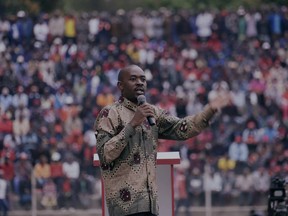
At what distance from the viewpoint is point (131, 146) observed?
7.05 m

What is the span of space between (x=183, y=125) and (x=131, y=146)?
1.31 feet

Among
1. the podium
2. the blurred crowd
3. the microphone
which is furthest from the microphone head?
the blurred crowd

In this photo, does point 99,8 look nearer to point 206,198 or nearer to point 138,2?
point 138,2

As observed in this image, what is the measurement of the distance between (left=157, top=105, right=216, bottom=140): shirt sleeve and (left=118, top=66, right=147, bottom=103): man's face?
0.26 m

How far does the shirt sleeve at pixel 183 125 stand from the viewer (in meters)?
7.11

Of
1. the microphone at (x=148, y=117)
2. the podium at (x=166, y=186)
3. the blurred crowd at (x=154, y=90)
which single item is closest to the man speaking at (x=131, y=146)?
the microphone at (x=148, y=117)

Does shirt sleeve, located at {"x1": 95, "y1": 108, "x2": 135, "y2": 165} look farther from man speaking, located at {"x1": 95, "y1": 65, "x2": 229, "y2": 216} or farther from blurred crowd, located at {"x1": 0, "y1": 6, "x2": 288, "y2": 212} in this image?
blurred crowd, located at {"x1": 0, "y1": 6, "x2": 288, "y2": 212}

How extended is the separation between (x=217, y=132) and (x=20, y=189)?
5.68 m

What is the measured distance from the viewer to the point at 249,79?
24.8 metres

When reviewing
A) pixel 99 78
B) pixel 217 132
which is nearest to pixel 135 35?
pixel 99 78

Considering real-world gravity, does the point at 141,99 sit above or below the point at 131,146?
above

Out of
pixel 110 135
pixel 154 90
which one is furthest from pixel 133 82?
pixel 154 90

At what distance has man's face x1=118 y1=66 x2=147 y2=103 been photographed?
7121 mm

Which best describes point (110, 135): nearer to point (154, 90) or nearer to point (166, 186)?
point (166, 186)
